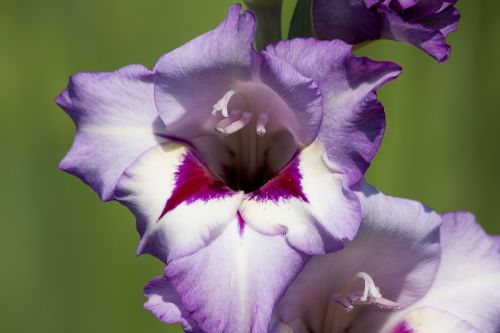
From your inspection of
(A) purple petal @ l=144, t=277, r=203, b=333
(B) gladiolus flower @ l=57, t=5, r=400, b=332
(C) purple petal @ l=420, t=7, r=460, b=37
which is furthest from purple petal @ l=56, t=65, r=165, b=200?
(C) purple petal @ l=420, t=7, r=460, b=37

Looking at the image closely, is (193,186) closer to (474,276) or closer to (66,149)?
(474,276)

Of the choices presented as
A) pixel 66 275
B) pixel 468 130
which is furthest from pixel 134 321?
pixel 468 130

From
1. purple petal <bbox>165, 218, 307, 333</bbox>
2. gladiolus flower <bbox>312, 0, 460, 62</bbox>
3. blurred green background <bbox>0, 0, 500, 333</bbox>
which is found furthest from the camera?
blurred green background <bbox>0, 0, 500, 333</bbox>

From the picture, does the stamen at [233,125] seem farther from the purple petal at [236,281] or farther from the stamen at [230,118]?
the purple petal at [236,281]

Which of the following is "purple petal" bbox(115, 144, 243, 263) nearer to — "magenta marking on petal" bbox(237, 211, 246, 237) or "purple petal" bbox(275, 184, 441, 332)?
"magenta marking on petal" bbox(237, 211, 246, 237)

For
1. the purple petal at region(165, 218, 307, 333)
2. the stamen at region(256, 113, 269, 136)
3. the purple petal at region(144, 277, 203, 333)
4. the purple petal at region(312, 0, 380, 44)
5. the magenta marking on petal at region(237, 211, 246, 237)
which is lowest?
the purple petal at region(144, 277, 203, 333)

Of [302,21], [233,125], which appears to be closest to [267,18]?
[302,21]
